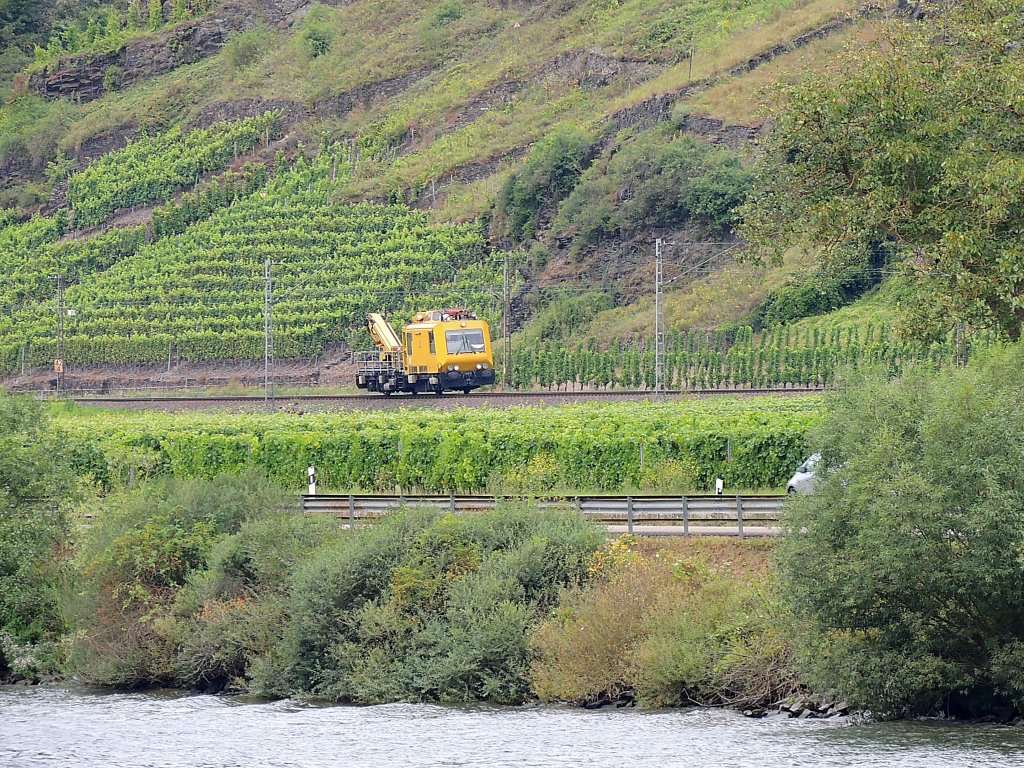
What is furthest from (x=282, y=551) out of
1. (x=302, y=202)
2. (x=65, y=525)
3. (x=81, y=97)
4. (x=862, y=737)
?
(x=81, y=97)

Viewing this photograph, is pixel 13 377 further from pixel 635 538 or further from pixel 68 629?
pixel 635 538

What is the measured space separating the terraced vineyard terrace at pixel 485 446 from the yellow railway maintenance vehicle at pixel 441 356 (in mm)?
Result: 10321

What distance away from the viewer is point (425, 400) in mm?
58062

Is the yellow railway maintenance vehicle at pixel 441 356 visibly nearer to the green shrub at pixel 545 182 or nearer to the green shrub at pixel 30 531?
the green shrub at pixel 545 182

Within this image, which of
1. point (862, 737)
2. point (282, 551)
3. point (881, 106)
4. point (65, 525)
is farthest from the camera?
point (65, 525)

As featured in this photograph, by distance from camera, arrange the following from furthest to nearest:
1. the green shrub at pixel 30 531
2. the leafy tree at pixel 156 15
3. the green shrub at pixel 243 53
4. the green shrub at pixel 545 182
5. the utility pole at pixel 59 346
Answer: the leafy tree at pixel 156 15, the green shrub at pixel 243 53, the green shrub at pixel 545 182, the utility pole at pixel 59 346, the green shrub at pixel 30 531

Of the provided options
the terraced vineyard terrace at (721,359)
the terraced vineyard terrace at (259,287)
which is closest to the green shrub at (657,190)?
the terraced vineyard terrace at (259,287)

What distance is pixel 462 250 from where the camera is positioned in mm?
87688

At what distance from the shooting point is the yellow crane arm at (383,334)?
65.1 metres

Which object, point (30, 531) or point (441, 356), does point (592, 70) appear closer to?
point (441, 356)

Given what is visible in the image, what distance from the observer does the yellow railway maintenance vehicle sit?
61062 mm

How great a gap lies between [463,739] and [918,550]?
25.3 feet

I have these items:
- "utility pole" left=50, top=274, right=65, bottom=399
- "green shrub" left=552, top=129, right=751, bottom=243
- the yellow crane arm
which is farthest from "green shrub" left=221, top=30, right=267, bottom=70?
the yellow crane arm

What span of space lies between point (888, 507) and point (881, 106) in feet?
30.5
